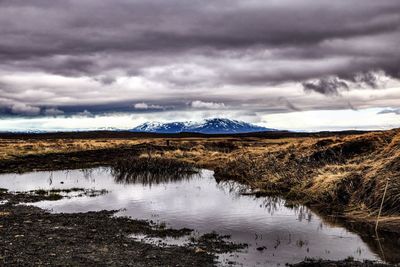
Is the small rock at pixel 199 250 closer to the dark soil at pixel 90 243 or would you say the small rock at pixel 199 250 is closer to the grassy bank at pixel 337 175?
the dark soil at pixel 90 243

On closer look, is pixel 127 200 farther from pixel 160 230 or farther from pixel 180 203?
pixel 160 230

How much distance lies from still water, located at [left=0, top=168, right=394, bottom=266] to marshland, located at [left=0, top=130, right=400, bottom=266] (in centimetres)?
5

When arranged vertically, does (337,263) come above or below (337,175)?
below

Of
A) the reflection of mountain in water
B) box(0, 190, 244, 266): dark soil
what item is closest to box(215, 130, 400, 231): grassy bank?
the reflection of mountain in water

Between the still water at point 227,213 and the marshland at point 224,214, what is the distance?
0.17 ft

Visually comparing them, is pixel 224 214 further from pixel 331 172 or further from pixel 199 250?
pixel 331 172

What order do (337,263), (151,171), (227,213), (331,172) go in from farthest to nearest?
1. (151,171)
2. (331,172)
3. (227,213)
4. (337,263)

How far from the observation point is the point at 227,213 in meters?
24.7

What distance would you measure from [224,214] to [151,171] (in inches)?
922

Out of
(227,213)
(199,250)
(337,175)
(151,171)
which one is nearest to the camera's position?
(199,250)

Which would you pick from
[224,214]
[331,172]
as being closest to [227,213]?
[224,214]

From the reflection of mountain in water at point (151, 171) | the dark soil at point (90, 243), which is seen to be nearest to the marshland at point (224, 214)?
the dark soil at point (90, 243)

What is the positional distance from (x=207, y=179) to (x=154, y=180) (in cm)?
463

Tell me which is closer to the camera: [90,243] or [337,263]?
[337,263]
